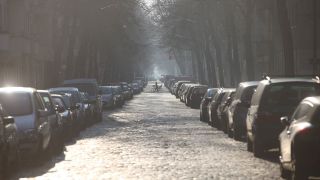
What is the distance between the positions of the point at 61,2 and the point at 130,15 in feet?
53.5

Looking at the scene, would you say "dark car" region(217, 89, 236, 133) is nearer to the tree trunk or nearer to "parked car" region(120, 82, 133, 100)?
the tree trunk

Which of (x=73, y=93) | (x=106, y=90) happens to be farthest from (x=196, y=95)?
(x=73, y=93)

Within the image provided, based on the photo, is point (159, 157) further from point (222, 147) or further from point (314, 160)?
point (314, 160)

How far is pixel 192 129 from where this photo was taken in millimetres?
32938

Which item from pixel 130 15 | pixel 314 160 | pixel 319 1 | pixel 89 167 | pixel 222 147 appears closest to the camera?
pixel 314 160

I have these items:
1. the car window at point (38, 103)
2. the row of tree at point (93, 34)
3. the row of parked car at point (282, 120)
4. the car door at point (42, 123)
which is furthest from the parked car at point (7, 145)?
the row of tree at point (93, 34)

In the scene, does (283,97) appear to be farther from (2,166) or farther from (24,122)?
(2,166)

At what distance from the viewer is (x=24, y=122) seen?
18578mm

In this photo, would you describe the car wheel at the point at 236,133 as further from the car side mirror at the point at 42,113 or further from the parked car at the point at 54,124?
the car side mirror at the point at 42,113

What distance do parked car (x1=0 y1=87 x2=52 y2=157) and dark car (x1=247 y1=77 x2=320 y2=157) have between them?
4703 millimetres

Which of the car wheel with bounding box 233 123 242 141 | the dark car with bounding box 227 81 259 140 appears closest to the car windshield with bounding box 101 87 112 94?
the dark car with bounding box 227 81 259 140

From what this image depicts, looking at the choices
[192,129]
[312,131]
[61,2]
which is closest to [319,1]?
[61,2]

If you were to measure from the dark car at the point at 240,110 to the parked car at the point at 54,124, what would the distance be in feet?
16.0

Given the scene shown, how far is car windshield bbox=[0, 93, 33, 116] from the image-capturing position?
1905cm
